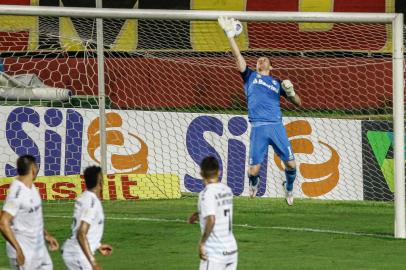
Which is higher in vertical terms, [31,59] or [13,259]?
[31,59]

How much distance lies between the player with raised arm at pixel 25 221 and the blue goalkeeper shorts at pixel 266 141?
7.32 metres

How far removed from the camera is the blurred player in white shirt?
1083cm

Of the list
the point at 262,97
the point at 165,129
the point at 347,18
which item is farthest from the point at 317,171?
the point at 347,18

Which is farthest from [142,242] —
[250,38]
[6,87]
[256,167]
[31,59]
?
[250,38]

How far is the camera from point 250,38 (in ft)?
105

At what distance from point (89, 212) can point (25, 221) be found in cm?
66

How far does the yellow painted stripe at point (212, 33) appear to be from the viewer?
31.9m

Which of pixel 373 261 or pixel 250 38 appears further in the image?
pixel 250 38

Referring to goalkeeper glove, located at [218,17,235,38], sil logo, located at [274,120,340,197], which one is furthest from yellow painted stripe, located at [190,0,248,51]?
goalkeeper glove, located at [218,17,235,38]

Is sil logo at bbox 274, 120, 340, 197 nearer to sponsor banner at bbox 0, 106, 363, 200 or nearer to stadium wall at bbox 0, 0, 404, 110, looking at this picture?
sponsor banner at bbox 0, 106, 363, 200

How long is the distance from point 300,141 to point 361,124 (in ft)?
3.73

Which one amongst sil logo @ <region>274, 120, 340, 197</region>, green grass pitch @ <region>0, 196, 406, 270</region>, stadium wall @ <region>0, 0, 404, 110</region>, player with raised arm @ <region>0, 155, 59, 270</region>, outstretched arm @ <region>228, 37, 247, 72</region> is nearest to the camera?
player with raised arm @ <region>0, 155, 59, 270</region>

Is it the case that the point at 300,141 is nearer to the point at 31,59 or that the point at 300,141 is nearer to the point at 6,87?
the point at 6,87

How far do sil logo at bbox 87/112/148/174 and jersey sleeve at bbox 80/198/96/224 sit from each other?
454 inches
